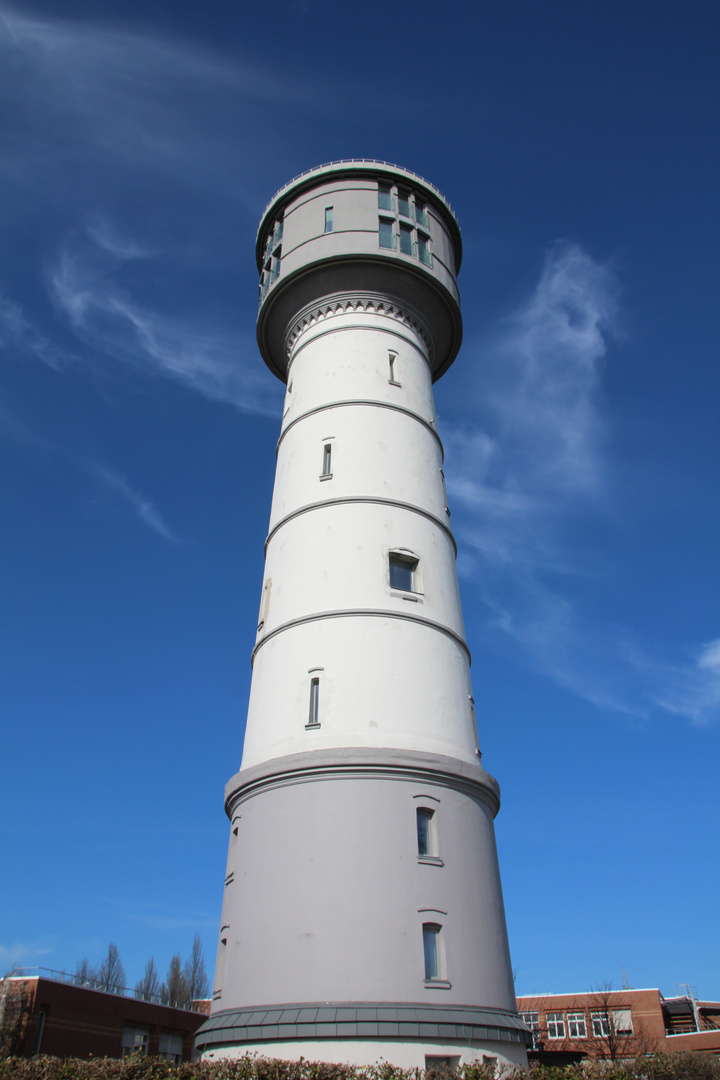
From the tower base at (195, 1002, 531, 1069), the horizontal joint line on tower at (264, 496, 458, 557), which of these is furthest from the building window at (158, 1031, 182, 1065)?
the horizontal joint line on tower at (264, 496, 458, 557)

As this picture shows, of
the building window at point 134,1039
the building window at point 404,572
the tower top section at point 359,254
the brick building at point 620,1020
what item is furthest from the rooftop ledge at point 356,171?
the brick building at point 620,1020

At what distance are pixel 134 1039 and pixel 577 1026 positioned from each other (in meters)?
36.6

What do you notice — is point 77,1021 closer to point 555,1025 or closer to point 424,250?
point 424,250

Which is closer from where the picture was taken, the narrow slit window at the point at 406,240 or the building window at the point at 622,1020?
the narrow slit window at the point at 406,240

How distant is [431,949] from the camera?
1492 centimetres

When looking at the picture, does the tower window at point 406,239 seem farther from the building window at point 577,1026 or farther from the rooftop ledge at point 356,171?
the building window at point 577,1026

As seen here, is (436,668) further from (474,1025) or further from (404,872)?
(474,1025)

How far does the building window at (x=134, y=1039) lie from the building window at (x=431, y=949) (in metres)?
23.1

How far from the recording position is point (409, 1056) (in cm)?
1348

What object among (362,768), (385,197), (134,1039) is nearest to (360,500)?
(362,768)

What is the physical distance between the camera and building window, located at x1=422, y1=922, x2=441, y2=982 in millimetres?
14695

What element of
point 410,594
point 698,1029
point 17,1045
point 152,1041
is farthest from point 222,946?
point 698,1029

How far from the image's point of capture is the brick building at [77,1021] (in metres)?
26.7

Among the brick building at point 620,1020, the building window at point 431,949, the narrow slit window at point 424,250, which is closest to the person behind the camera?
the building window at point 431,949
